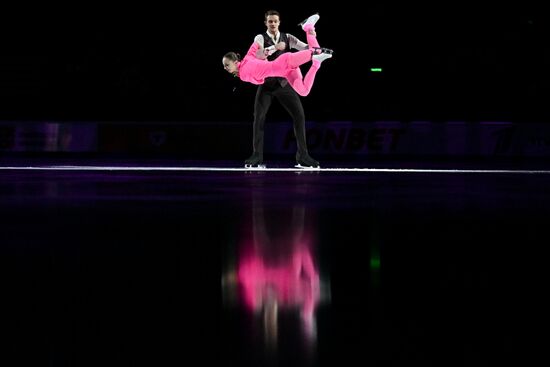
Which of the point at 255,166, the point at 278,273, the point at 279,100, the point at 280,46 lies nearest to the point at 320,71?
the point at 255,166

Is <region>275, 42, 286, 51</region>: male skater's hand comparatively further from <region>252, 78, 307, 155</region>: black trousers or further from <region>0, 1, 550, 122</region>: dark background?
<region>0, 1, 550, 122</region>: dark background

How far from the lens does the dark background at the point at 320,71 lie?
23.4m

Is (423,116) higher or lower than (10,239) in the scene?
higher

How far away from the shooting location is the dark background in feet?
76.8

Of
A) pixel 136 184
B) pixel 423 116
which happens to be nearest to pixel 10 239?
pixel 136 184

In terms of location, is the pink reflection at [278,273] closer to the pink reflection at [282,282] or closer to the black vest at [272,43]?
the pink reflection at [282,282]

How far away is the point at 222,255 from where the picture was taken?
4.33 meters

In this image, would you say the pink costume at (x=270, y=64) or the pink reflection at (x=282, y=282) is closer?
the pink reflection at (x=282, y=282)

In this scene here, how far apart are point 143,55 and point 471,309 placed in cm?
2207

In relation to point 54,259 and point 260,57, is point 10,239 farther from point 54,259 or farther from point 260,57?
point 260,57

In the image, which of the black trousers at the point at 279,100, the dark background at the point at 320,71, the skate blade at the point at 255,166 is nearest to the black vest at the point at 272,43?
the black trousers at the point at 279,100

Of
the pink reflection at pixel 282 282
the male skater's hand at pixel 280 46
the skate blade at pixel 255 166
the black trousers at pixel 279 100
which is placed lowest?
the pink reflection at pixel 282 282

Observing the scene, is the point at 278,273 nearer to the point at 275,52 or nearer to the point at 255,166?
the point at 275,52

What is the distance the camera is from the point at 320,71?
23.8 m
